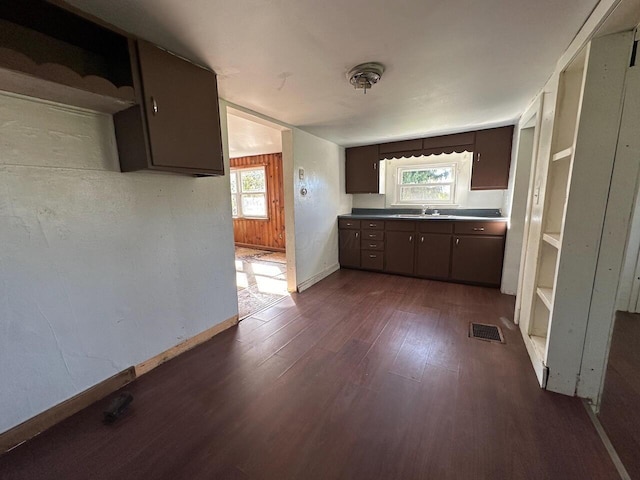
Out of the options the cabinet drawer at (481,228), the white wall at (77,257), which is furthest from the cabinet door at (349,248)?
the white wall at (77,257)

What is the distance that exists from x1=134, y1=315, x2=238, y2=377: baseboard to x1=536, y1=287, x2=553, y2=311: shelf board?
7.96ft

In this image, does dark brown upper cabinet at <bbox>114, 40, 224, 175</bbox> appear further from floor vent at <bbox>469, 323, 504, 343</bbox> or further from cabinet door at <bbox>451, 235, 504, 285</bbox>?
cabinet door at <bbox>451, 235, 504, 285</bbox>

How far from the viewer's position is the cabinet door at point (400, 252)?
→ 3.73 meters

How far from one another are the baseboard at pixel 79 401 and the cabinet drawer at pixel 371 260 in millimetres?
2681

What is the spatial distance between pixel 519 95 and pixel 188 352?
11.4 feet

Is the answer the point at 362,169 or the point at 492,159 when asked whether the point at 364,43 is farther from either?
the point at 362,169

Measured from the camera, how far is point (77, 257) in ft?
4.75

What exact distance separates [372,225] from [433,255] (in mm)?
955

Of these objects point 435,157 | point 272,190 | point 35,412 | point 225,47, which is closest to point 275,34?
point 225,47

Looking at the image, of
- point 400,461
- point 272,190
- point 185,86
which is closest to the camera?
point 400,461

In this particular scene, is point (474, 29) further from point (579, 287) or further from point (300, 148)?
point (300, 148)

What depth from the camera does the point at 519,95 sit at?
2.21m

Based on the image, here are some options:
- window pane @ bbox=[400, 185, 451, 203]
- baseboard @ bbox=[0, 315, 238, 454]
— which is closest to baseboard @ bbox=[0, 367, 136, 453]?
baseboard @ bbox=[0, 315, 238, 454]

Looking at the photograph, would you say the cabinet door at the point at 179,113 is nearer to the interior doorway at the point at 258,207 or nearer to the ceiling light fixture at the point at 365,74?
the ceiling light fixture at the point at 365,74
